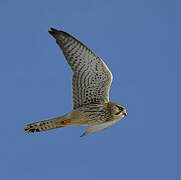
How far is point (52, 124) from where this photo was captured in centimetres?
1280

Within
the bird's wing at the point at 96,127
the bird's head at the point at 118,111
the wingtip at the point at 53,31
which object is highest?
the wingtip at the point at 53,31

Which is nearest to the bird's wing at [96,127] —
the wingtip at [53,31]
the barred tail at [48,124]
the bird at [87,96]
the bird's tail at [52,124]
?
the bird at [87,96]

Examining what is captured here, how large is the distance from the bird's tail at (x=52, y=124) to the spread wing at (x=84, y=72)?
420 mm

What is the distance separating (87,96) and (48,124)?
133 cm

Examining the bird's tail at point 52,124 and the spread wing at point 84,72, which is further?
the bird's tail at point 52,124

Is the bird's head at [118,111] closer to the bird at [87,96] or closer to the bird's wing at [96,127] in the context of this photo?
the bird at [87,96]

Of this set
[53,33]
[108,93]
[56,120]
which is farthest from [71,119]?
[53,33]

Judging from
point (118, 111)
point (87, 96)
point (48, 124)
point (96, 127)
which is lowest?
point (96, 127)

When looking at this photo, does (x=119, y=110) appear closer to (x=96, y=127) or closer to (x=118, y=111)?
(x=118, y=111)

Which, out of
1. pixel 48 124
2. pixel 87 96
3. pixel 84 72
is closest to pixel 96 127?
pixel 87 96

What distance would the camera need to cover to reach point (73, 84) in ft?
42.2

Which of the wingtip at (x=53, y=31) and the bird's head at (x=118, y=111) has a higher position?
the wingtip at (x=53, y=31)

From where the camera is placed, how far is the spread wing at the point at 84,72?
1224 cm

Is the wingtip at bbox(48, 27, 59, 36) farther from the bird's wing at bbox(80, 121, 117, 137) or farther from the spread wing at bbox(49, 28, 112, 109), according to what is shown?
the bird's wing at bbox(80, 121, 117, 137)
